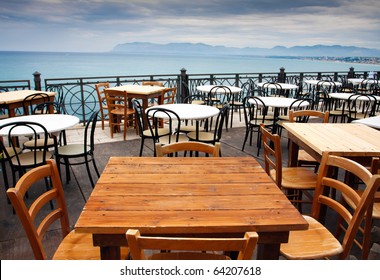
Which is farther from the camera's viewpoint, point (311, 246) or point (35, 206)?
point (311, 246)

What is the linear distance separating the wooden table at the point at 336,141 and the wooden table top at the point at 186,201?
0.87m

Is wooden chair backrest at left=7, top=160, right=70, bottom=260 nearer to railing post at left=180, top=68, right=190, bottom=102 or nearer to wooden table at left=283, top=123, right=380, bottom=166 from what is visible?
wooden table at left=283, top=123, right=380, bottom=166

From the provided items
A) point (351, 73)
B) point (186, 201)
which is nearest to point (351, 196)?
point (186, 201)

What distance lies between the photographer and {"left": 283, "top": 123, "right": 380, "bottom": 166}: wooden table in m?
2.26

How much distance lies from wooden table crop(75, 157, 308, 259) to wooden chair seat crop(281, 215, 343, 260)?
284mm

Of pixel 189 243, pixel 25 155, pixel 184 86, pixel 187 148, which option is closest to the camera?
pixel 189 243

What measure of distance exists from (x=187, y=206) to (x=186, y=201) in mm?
49

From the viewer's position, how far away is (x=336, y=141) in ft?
8.19

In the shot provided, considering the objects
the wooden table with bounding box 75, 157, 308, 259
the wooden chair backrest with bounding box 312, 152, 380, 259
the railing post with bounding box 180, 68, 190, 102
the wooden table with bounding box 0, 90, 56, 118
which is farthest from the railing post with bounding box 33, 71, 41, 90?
the wooden chair backrest with bounding box 312, 152, 380, 259

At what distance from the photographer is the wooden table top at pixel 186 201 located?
3.82 ft

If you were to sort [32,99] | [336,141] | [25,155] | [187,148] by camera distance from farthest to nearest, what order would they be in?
1. [32,99]
2. [25,155]
3. [336,141]
4. [187,148]

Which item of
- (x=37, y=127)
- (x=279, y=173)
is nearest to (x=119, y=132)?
(x=37, y=127)

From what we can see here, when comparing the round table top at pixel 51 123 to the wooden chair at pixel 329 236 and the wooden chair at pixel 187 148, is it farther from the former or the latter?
the wooden chair at pixel 329 236

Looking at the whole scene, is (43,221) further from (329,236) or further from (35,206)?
(329,236)
